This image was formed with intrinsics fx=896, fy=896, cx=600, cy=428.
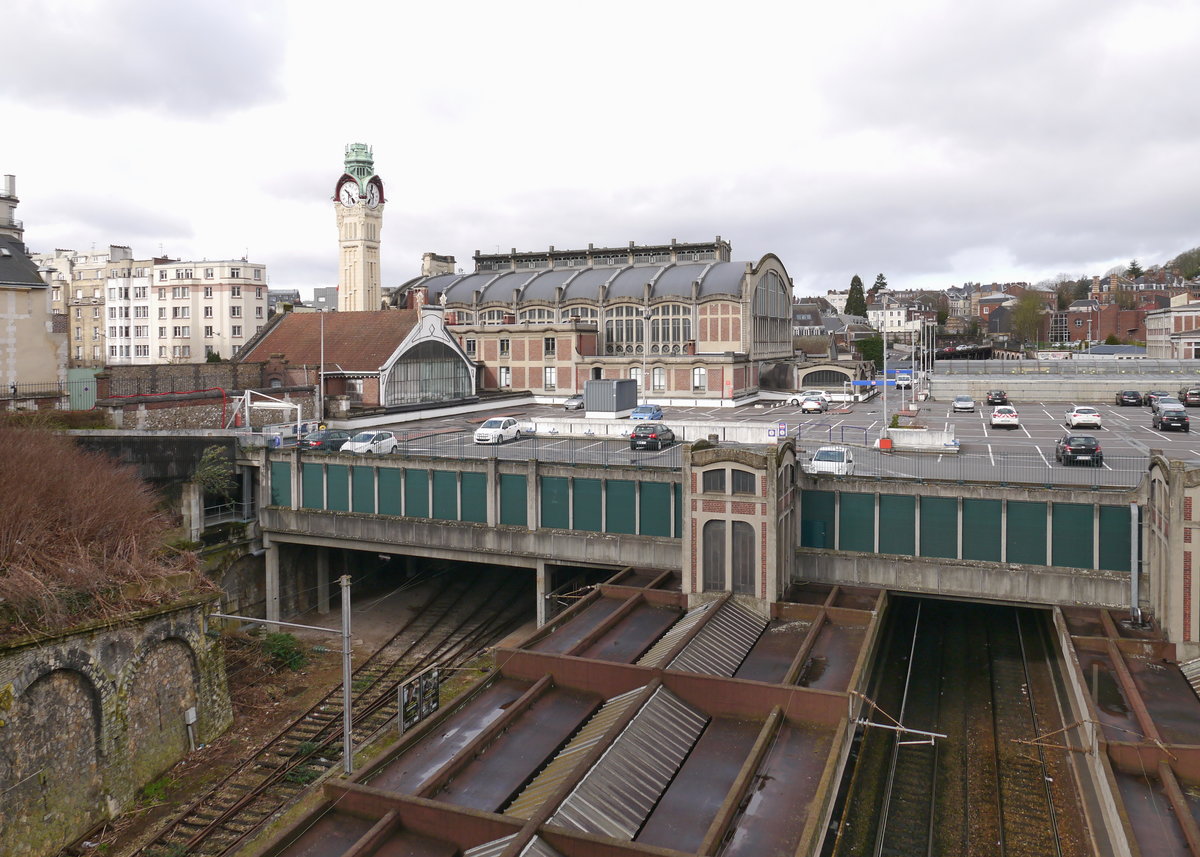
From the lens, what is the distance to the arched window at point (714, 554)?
24219mm

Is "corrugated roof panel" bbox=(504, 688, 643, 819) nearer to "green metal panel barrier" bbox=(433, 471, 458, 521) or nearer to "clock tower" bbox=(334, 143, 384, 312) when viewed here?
"green metal panel barrier" bbox=(433, 471, 458, 521)

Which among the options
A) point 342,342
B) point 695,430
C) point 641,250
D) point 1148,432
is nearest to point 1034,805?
point 695,430

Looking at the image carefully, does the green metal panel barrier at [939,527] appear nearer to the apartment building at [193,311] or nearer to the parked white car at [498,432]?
the parked white car at [498,432]

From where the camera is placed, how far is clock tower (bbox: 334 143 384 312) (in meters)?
94.5

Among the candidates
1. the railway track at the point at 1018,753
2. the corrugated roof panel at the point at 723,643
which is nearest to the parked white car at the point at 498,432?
the corrugated roof panel at the point at 723,643

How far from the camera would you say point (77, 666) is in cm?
2091

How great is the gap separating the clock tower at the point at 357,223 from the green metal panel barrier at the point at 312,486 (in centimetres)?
6248

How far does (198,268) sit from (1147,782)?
320 ft

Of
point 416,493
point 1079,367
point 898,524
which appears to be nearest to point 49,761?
point 416,493

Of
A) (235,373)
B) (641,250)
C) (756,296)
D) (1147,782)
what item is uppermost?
(641,250)

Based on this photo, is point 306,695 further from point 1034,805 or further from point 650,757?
point 1034,805

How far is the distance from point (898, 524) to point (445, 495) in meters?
15.5

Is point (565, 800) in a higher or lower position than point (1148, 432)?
lower

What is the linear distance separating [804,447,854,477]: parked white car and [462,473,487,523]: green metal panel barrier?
37.0 ft
